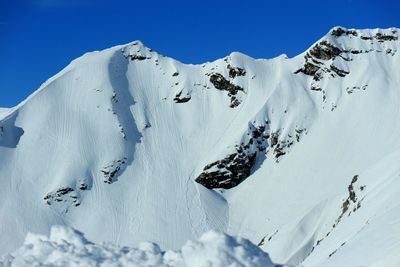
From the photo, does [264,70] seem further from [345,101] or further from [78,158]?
[78,158]

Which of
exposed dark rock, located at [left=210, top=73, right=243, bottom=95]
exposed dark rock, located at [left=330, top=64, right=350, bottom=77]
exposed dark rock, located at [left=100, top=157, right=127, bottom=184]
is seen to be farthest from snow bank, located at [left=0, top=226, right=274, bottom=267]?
exposed dark rock, located at [left=330, top=64, right=350, bottom=77]

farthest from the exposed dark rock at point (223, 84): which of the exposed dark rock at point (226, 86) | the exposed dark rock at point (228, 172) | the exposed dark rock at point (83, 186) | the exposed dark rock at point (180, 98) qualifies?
the exposed dark rock at point (83, 186)

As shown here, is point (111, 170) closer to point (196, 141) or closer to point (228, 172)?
point (196, 141)

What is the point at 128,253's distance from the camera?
8195 millimetres

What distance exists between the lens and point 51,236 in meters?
8.70

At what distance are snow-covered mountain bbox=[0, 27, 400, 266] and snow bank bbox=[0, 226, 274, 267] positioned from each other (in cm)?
4622

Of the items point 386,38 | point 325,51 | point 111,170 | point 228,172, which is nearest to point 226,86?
point 325,51

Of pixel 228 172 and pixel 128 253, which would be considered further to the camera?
pixel 228 172

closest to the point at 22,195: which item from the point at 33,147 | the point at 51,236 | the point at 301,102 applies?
the point at 33,147

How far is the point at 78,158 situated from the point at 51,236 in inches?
2826

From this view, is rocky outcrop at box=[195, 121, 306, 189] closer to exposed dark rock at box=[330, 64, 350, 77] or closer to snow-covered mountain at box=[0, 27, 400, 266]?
snow-covered mountain at box=[0, 27, 400, 266]

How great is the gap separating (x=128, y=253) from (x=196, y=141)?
77.5 m

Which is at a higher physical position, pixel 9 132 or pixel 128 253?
pixel 9 132

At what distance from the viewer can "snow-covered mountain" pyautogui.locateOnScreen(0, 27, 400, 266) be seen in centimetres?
6956
